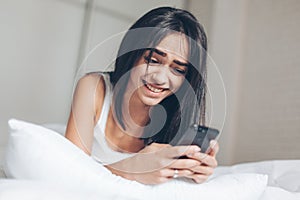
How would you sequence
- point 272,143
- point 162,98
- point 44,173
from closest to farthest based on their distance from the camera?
point 44,173 → point 162,98 → point 272,143

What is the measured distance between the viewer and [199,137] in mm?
820

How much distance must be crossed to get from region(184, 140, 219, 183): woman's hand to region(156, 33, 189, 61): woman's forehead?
0.21 m

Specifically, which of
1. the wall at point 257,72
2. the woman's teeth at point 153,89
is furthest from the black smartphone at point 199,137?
the wall at point 257,72

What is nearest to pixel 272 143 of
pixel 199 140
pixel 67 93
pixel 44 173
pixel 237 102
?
pixel 237 102

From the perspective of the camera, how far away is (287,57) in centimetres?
190

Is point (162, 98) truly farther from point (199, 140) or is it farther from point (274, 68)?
point (274, 68)

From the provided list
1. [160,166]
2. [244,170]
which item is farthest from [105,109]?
[244,170]

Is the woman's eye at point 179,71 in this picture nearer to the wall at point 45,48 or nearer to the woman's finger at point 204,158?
the woman's finger at point 204,158

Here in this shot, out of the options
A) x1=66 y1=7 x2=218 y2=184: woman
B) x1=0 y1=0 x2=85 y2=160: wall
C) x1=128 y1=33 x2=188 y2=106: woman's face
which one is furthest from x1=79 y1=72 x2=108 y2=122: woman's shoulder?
x1=0 y1=0 x2=85 y2=160: wall

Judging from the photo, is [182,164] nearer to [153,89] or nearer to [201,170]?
[201,170]

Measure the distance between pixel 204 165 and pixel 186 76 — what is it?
0.23m

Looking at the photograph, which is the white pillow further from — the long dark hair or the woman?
the long dark hair

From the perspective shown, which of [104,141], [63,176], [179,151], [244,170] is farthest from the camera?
[244,170]

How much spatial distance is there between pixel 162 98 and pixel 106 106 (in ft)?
0.54
